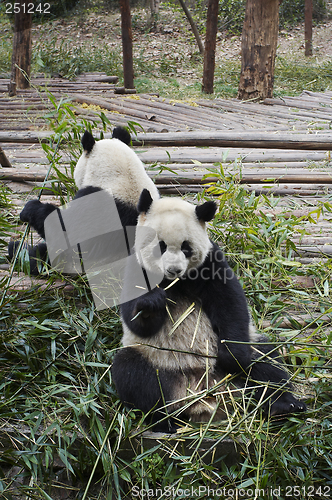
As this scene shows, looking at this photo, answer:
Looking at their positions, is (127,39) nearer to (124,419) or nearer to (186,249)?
(186,249)

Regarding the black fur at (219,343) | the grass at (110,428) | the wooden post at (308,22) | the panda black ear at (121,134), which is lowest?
the grass at (110,428)

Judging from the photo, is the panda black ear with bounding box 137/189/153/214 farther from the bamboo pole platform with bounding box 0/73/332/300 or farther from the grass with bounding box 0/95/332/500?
the bamboo pole platform with bounding box 0/73/332/300

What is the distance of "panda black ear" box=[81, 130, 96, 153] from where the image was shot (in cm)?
315

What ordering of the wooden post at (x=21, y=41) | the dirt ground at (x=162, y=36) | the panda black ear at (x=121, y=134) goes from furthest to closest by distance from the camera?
the dirt ground at (x=162, y=36) < the wooden post at (x=21, y=41) < the panda black ear at (x=121, y=134)

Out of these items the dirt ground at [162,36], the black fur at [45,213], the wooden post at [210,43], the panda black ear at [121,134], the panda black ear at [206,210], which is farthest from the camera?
the dirt ground at [162,36]

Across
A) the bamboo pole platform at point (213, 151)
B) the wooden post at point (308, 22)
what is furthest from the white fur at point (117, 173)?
the wooden post at point (308, 22)

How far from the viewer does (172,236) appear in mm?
2178

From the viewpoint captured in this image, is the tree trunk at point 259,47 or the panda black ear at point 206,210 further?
the tree trunk at point 259,47

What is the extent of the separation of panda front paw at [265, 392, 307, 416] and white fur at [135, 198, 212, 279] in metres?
0.86

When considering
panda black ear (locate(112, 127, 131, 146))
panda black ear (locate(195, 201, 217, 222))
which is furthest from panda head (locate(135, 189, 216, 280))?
panda black ear (locate(112, 127, 131, 146))

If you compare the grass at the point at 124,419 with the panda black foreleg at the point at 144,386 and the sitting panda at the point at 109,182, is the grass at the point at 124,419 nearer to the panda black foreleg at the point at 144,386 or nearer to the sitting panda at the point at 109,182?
the panda black foreleg at the point at 144,386

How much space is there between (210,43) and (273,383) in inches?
361

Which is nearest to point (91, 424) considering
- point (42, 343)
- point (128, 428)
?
point (128, 428)

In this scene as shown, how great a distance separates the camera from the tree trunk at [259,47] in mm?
8266
